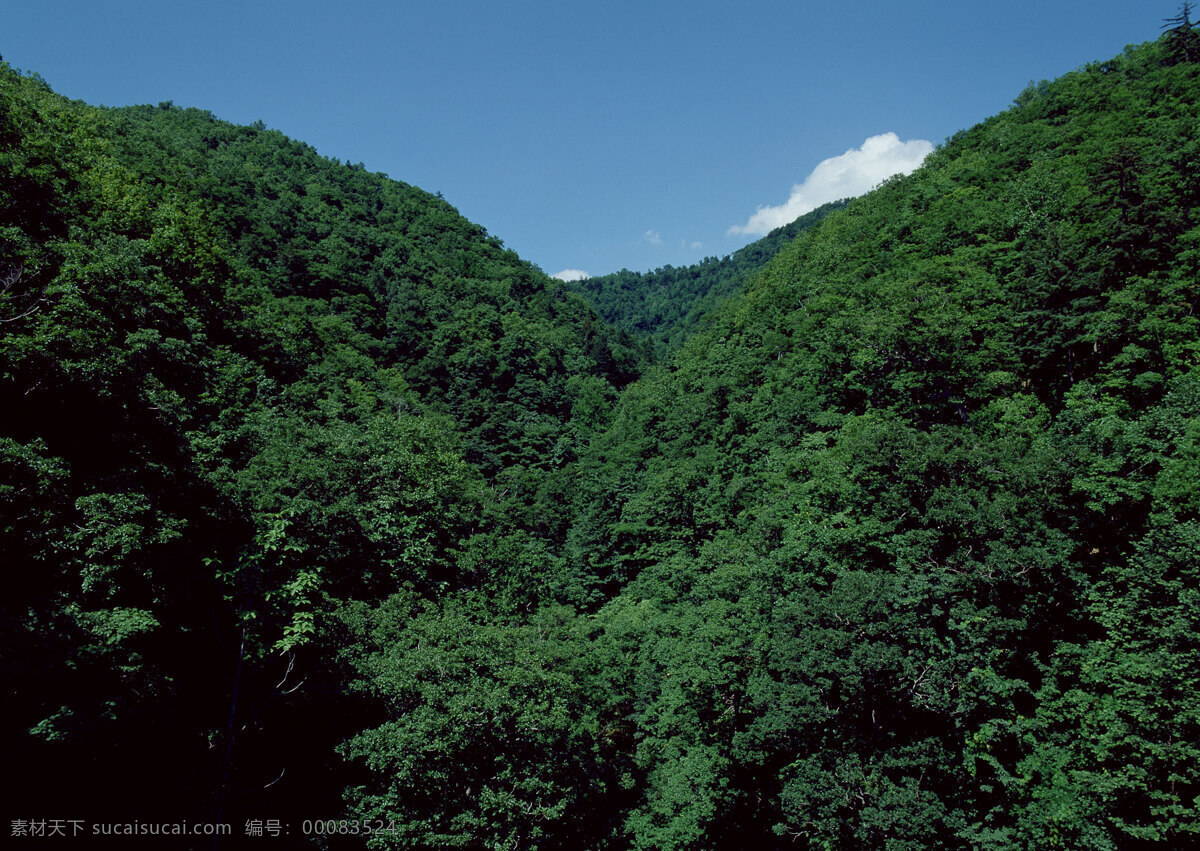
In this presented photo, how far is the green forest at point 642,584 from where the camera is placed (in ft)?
47.4

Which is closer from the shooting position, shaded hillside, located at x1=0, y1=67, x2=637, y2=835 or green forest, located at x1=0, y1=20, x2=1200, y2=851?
shaded hillside, located at x1=0, y1=67, x2=637, y2=835

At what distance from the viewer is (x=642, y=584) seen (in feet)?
122

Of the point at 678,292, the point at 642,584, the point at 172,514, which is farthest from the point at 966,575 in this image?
the point at 678,292

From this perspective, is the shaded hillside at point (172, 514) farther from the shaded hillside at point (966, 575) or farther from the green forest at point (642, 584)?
the shaded hillside at point (966, 575)

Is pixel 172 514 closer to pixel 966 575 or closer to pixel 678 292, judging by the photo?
pixel 966 575

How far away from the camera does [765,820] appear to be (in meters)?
23.9

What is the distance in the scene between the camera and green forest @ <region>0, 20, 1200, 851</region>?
1445cm

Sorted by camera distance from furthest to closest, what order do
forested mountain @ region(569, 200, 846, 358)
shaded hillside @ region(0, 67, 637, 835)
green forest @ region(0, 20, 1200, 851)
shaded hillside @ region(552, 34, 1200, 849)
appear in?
1. forested mountain @ region(569, 200, 846, 358)
2. shaded hillside @ region(552, 34, 1200, 849)
3. green forest @ region(0, 20, 1200, 851)
4. shaded hillside @ region(0, 67, 637, 835)

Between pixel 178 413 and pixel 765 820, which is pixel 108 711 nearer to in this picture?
pixel 178 413

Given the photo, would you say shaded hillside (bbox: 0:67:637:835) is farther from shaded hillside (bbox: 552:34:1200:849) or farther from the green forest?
shaded hillside (bbox: 552:34:1200:849)

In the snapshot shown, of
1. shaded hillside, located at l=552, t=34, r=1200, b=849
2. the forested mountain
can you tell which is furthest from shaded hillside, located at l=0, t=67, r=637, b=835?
the forested mountain

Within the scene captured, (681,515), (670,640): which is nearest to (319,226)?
(681,515)

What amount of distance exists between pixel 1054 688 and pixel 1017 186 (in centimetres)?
4015

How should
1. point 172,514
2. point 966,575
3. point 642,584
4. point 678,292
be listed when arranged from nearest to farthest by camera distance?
point 172,514 → point 966,575 → point 642,584 → point 678,292
